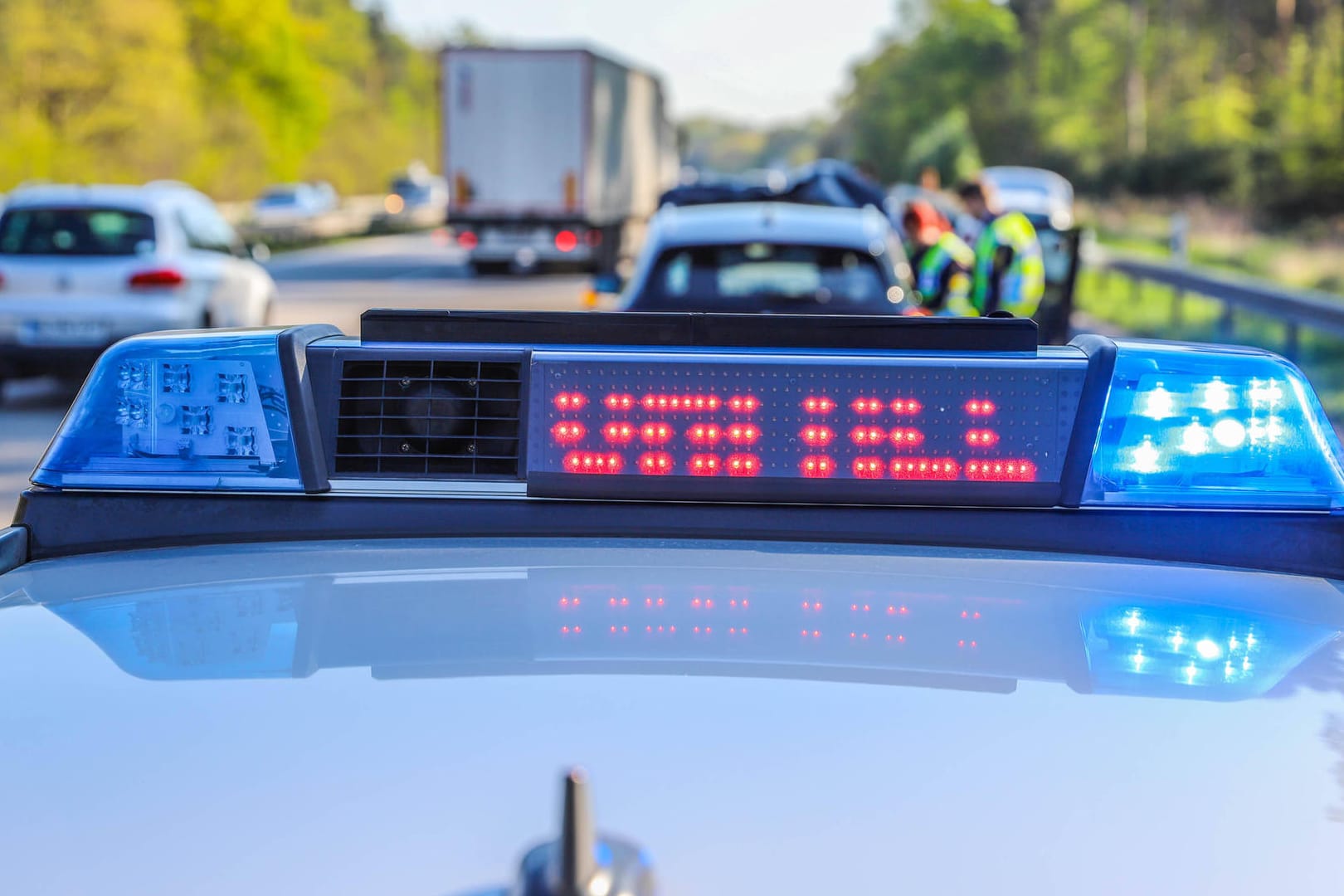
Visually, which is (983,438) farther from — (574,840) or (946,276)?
(946,276)

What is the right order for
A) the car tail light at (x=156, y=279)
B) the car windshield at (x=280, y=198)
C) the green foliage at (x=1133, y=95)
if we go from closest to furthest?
the car tail light at (x=156, y=279) < the green foliage at (x=1133, y=95) < the car windshield at (x=280, y=198)

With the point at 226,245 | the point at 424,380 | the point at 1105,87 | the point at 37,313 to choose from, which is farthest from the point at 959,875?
the point at 1105,87

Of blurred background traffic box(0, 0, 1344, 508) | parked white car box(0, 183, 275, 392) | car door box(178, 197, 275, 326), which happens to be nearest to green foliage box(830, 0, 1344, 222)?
blurred background traffic box(0, 0, 1344, 508)

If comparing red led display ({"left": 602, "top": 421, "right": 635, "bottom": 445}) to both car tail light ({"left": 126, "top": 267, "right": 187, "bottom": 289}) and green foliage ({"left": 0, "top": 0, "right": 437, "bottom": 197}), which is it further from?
green foliage ({"left": 0, "top": 0, "right": 437, "bottom": 197})

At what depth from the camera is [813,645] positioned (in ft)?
6.93

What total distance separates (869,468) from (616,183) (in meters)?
32.7

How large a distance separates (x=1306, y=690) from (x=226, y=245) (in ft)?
46.1

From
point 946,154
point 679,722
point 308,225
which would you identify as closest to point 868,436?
point 679,722

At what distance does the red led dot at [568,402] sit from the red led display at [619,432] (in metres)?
0.06

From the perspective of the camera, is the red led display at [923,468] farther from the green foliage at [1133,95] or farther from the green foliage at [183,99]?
the green foliage at [183,99]

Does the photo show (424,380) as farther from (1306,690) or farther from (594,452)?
(1306,690)

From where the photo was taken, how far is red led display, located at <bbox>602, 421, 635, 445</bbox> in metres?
2.77

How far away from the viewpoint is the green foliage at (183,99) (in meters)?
54.9

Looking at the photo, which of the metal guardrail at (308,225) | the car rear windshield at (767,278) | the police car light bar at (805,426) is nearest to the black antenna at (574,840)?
the police car light bar at (805,426)
